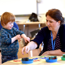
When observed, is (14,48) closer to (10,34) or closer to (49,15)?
(10,34)

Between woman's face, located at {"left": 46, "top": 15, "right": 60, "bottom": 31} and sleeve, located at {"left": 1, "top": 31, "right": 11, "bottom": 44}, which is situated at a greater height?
woman's face, located at {"left": 46, "top": 15, "right": 60, "bottom": 31}

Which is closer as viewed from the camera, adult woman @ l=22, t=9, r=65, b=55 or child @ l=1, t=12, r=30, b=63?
adult woman @ l=22, t=9, r=65, b=55

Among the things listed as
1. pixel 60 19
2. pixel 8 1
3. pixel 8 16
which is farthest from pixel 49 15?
pixel 8 1

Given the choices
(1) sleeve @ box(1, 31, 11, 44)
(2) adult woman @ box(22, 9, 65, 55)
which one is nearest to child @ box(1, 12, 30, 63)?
(1) sleeve @ box(1, 31, 11, 44)

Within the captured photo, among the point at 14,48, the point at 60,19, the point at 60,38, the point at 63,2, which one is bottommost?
the point at 14,48

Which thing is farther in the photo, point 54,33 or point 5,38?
point 5,38

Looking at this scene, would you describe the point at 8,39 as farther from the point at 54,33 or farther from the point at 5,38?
the point at 54,33

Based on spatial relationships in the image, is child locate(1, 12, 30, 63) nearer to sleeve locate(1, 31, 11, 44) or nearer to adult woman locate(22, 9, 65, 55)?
sleeve locate(1, 31, 11, 44)

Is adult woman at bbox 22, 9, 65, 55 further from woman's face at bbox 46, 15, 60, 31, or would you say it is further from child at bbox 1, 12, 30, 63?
child at bbox 1, 12, 30, 63

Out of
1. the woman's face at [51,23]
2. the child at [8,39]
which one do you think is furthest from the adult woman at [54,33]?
the child at [8,39]

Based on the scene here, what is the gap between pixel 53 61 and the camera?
98cm

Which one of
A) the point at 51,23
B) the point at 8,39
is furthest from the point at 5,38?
the point at 51,23

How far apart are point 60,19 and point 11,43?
74 cm

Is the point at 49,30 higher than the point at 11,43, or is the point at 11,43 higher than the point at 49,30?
the point at 49,30
